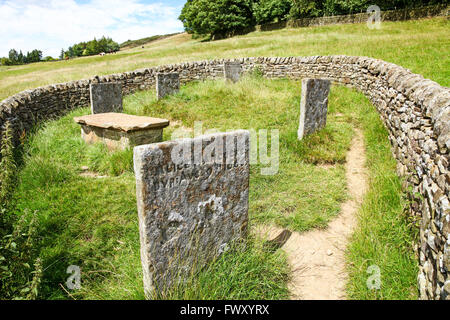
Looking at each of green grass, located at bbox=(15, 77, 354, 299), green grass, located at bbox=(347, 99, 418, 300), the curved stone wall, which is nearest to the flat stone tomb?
green grass, located at bbox=(15, 77, 354, 299)

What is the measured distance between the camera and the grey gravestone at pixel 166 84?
11.6m

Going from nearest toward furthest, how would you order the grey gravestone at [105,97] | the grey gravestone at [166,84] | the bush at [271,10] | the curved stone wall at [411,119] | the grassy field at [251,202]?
the curved stone wall at [411,119], the grassy field at [251,202], the grey gravestone at [105,97], the grey gravestone at [166,84], the bush at [271,10]

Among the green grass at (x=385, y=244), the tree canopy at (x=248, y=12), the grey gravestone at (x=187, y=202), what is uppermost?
the tree canopy at (x=248, y=12)

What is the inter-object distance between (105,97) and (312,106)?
663cm

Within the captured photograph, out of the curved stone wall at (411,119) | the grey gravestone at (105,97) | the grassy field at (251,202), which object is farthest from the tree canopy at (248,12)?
the grey gravestone at (105,97)

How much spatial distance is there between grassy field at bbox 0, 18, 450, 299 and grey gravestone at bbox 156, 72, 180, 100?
1788 millimetres

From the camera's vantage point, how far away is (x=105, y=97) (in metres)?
9.52

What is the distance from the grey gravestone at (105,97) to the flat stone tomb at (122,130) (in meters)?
1.66

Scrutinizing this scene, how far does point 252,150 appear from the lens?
668 centimetres

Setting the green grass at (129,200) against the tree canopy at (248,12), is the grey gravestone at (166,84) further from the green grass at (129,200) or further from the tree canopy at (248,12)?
the tree canopy at (248,12)

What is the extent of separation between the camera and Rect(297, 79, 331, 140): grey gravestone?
7055 mm
